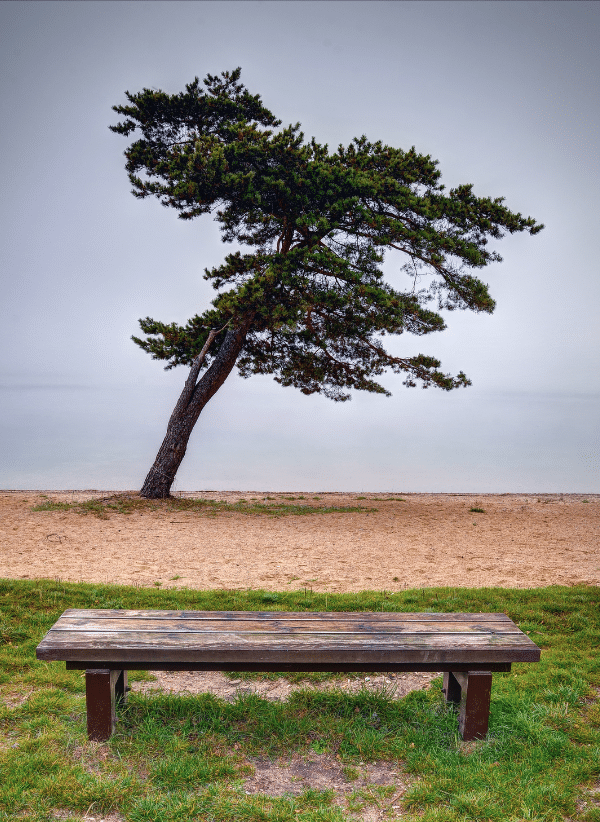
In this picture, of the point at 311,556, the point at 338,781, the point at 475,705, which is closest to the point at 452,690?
the point at 475,705

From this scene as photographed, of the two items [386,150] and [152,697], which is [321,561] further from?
[386,150]

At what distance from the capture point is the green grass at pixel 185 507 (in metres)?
12.7

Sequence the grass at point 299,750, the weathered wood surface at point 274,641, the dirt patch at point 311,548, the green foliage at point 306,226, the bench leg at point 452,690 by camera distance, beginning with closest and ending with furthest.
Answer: the grass at point 299,750
the weathered wood surface at point 274,641
the bench leg at point 452,690
the dirt patch at point 311,548
the green foliage at point 306,226

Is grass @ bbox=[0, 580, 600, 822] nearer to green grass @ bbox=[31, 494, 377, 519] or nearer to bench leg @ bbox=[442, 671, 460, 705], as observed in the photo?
bench leg @ bbox=[442, 671, 460, 705]

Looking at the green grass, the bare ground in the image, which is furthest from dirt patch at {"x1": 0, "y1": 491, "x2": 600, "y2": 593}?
the green grass

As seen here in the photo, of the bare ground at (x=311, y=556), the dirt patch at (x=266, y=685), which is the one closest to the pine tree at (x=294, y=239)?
the bare ground at (x=311, y=556)

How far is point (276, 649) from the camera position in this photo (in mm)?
3176

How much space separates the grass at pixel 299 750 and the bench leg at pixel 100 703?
0.24 feet

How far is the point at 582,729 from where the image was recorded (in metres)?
3.55

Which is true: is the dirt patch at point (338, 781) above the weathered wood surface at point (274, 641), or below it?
below

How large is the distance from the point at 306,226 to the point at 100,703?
38.7 feet

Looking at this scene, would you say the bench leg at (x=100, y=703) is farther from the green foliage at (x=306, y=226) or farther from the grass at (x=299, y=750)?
the green foliage at (x=306, y=226)

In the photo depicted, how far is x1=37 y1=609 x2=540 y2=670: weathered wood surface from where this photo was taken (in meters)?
3.18

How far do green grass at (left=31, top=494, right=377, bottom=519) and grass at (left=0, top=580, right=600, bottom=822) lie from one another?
321 inches
